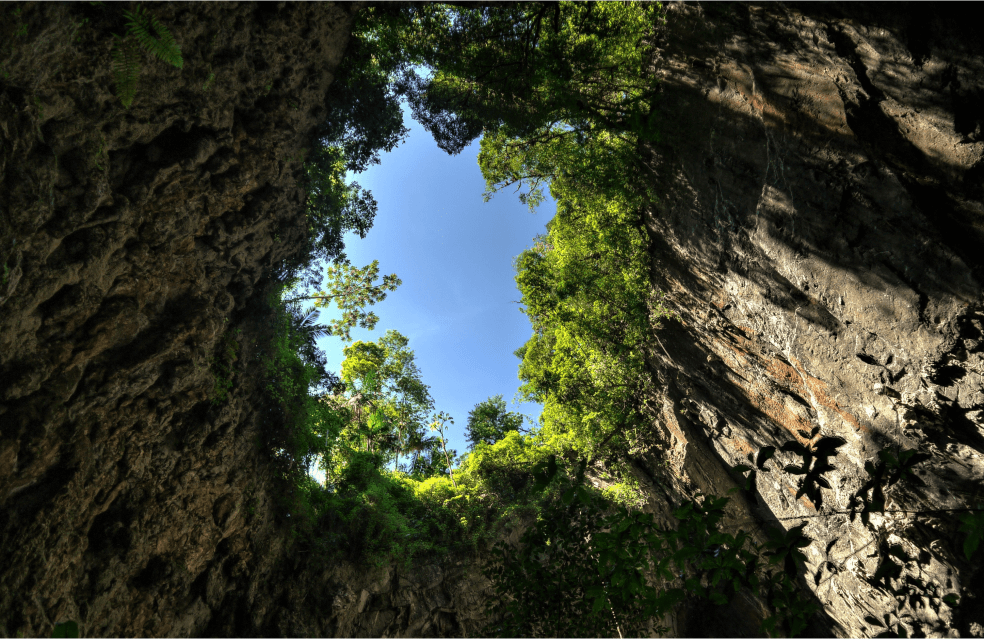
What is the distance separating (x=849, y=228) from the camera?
262 inches

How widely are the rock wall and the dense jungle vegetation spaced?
142cm

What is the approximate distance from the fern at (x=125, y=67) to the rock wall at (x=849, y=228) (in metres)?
8.03

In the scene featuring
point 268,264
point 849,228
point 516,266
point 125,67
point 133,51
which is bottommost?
point 849,228

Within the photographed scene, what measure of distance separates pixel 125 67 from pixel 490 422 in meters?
18.5

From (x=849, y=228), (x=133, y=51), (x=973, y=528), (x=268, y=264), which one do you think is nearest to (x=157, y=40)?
(x=133, y=51)

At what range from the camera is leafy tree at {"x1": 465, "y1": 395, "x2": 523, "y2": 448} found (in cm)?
2030

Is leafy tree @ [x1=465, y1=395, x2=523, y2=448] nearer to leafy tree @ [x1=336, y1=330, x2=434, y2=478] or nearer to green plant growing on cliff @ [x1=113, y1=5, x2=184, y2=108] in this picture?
leafy tree @ [x1=336, y1=330, x2=434, y2=478]

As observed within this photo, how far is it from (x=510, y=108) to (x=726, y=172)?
480 centimetres

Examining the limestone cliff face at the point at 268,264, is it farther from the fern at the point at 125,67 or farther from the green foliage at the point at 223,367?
the fern at the point at 125,67

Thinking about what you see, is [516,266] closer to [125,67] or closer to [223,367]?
[223,367]

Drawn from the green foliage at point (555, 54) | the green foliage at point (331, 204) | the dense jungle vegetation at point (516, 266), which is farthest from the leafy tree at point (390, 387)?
the green foliage at point (555, 54)

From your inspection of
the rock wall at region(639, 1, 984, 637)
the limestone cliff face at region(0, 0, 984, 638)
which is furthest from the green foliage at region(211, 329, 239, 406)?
the rock wall at region(639, 1, 984, 637)

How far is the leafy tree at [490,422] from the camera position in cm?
2030

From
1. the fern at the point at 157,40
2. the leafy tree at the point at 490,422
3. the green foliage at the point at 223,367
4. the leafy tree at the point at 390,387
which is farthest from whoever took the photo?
the leafy tree at the point at 490,422
